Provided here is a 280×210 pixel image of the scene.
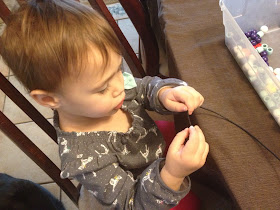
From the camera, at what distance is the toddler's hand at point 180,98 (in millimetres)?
555

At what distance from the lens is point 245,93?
1.88 feet

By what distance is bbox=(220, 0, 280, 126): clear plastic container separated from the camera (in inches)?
21.0

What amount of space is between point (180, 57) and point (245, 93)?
0.16 meters

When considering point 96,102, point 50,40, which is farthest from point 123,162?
point 50,40

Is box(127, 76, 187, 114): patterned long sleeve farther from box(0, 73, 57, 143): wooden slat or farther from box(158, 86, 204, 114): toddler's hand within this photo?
box(0, 73, 57, 143): wooden slat

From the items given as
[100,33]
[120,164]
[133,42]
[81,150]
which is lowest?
[133,42]

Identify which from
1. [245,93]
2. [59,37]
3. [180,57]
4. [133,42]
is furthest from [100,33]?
[133,42]

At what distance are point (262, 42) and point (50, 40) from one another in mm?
552

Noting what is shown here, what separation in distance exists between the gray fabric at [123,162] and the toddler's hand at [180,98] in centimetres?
2

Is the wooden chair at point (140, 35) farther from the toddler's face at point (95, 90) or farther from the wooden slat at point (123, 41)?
the toddler's face at point (95, 90)

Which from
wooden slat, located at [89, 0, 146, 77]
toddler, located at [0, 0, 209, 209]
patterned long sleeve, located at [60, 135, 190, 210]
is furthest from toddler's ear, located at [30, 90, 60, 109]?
wooden slat, located at [89, 0, 146, 77]

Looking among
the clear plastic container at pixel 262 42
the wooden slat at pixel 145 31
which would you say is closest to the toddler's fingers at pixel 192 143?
the clear plastic container at pixel 262 42

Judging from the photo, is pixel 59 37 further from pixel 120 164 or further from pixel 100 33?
pixel 120 164

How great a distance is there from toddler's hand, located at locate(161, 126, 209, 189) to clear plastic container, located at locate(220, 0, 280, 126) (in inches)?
6.1
